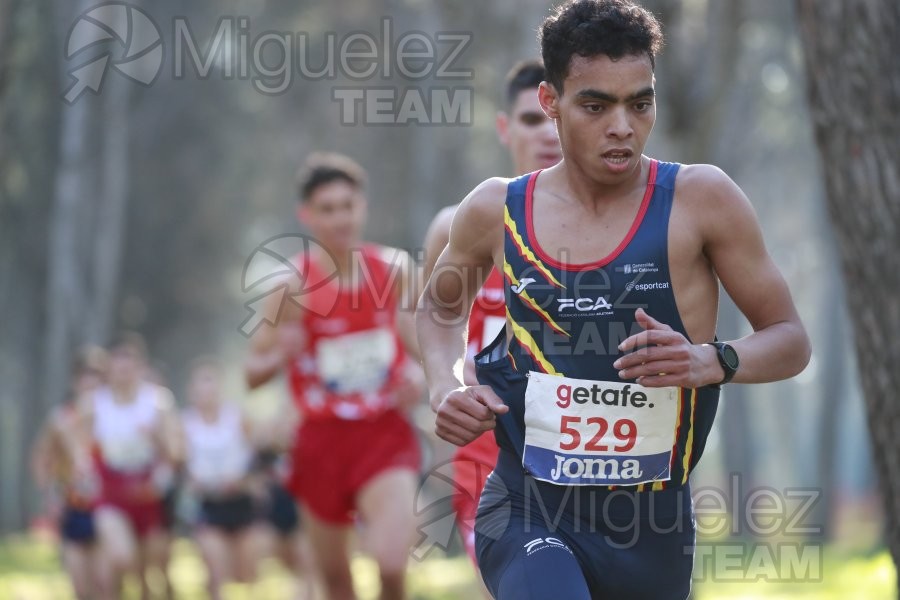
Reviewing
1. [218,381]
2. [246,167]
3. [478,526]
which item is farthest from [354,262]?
[246,167]

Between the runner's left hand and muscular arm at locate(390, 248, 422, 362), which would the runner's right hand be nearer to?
the runner's left hand

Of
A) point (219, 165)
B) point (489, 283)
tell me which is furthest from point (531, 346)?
point (219, 165)

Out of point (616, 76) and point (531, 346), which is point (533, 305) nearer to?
point (531, 346)

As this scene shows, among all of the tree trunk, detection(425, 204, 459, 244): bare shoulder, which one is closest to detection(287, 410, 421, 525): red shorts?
detection(425, 204, 459, 244): bare shoulder

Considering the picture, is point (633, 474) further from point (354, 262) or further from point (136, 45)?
point (136, 45)

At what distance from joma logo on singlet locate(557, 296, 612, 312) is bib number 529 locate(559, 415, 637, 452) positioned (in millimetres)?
311

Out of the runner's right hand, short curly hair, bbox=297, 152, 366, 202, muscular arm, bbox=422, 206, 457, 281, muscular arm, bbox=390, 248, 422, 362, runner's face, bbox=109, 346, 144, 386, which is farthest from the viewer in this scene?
runner's face, bbox=109, 346, 144, 386

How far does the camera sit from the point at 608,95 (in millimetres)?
3912

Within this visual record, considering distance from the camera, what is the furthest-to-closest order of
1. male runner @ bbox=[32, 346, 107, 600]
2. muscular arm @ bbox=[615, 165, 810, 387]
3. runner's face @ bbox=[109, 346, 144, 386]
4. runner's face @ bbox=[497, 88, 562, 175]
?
runner's face @ bbox=[109, 346, 144, 386]
male runner @ bbox=[32, 346, 107, 600]
runner's face @ bbox=[497, 88, 562, 175]
muscular arm @ bbox=[615, 165, 810, 387]

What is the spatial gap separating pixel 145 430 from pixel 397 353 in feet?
18.7

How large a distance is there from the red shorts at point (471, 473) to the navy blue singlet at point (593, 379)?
55.4 inches

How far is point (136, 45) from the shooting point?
2944 cm

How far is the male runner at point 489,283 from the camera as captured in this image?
5711mm

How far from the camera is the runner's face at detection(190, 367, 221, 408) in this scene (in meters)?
13.8
